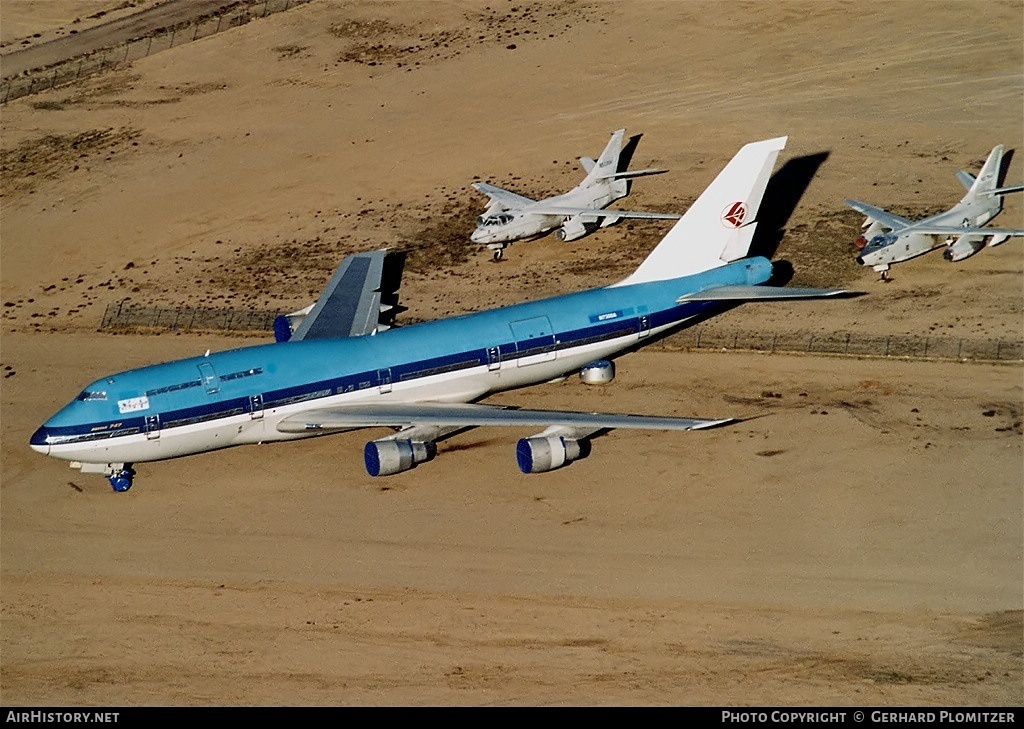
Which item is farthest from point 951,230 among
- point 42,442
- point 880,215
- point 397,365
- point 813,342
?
point 42,442

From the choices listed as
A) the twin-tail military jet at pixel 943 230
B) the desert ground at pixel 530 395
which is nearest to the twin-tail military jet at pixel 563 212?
the desert ground at pixel 530 395

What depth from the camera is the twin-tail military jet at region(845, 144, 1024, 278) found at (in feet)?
227

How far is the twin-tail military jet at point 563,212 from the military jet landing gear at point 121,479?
999 inches

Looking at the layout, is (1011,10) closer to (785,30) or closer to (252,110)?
(785,30)

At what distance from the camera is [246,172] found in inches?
3349

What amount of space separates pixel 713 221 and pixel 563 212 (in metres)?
12.9

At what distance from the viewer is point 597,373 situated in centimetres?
6222

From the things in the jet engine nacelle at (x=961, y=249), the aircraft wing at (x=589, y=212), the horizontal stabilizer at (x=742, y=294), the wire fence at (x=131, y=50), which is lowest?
the jet engine nacelle at (x=961, y=249)

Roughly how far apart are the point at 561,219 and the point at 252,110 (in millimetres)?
28552

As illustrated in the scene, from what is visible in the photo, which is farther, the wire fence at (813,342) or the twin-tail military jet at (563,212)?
the twin-tail military jet at (563,212)

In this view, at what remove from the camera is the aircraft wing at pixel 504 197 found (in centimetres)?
7475

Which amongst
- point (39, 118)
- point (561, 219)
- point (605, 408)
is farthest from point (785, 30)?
point (39, 118)

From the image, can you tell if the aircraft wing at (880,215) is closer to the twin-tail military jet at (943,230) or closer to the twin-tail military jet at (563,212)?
the twin-tail military jet at (943,230)

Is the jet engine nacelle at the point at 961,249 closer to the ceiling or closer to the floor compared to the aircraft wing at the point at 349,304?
closer to the floor
